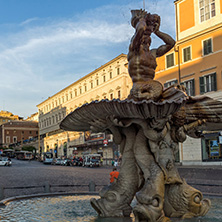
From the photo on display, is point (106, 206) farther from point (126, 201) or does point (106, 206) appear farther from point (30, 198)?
point (30, 198)

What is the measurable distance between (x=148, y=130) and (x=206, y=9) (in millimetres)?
25713

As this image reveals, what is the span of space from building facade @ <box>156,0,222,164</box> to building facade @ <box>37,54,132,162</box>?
10299mm

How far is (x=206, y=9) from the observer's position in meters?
28.2

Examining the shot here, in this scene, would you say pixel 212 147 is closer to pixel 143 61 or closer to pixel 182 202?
pixel 182 202

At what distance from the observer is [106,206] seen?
5.56 metres

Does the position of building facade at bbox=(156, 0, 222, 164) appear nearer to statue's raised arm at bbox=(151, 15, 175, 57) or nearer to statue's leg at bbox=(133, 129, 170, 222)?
statue's raised arm at bbox=(151, 15, 175, 57)

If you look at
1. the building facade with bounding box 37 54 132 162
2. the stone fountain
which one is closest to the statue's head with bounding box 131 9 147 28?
the stone fountain

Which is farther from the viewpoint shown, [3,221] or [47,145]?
[47,145]

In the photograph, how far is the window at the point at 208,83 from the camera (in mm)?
26312

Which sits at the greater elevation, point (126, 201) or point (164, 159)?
point (164, 159)

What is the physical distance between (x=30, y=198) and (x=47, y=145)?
217ft

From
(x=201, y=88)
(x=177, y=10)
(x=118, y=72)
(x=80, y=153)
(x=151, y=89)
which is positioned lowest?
(x=80, y=153)

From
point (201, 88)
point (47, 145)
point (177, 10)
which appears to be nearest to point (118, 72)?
point (177, 10)

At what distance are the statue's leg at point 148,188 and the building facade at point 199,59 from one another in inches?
833
